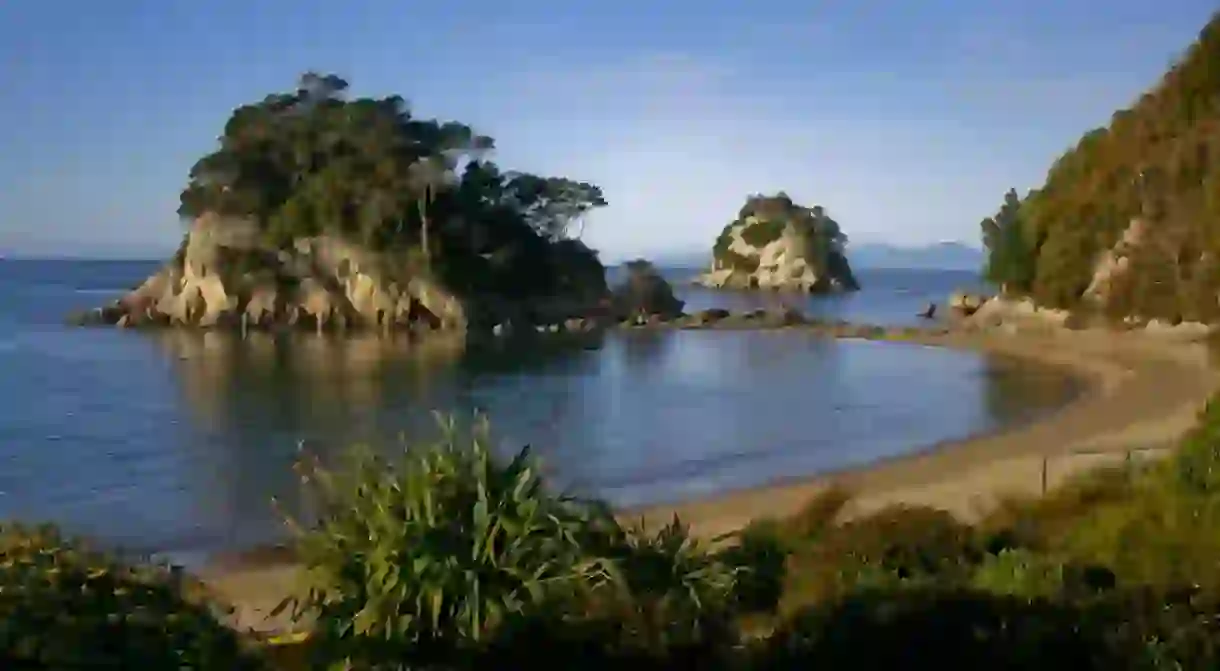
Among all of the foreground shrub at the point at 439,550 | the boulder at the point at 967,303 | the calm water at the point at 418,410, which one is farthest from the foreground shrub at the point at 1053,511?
the boulder at the point at 967,303

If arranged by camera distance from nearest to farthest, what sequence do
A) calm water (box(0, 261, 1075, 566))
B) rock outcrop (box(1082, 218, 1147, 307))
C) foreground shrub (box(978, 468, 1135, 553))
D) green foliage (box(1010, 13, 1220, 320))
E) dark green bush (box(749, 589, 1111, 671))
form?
dark green bush (box(749, 589, 1111, 671)) → foreground shrub (box(978, 468, 1135, 553)) → calm water (box(0, 261, 1075, 566)) → green foliage (box(1010, 13, 1220, 320)) → rock outcrop (box(1082, 218, 1147, 307))

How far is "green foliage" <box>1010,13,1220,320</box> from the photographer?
58.1 metres

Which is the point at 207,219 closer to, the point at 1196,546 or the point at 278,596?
the point at 278,596

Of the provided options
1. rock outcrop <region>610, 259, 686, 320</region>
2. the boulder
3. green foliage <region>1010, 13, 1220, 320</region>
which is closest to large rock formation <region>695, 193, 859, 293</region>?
the boulder

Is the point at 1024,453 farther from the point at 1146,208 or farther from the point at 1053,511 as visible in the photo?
the point at 1146,208

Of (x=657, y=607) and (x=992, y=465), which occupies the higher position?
(x=657, y=607)

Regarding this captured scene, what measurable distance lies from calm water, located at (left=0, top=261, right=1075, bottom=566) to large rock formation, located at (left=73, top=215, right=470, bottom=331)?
8.49 meters

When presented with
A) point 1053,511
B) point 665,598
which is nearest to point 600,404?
point 1053,511

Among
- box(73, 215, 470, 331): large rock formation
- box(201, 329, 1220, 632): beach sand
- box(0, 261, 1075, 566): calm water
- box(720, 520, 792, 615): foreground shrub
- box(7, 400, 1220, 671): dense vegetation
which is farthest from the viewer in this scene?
box(73, 215, 470, 331): large rock formation

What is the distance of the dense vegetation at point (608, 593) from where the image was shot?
21.6 ft

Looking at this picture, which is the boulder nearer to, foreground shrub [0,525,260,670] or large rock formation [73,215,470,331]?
large rock formation [73,215,470,331]

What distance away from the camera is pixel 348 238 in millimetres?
82250

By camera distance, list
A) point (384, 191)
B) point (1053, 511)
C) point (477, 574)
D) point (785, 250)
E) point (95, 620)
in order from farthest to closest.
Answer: point (785, 250) → point (384, 191) → point (1053, 511) → point (477, 574) → point (95, 620)

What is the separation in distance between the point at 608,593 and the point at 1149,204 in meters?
63.5
